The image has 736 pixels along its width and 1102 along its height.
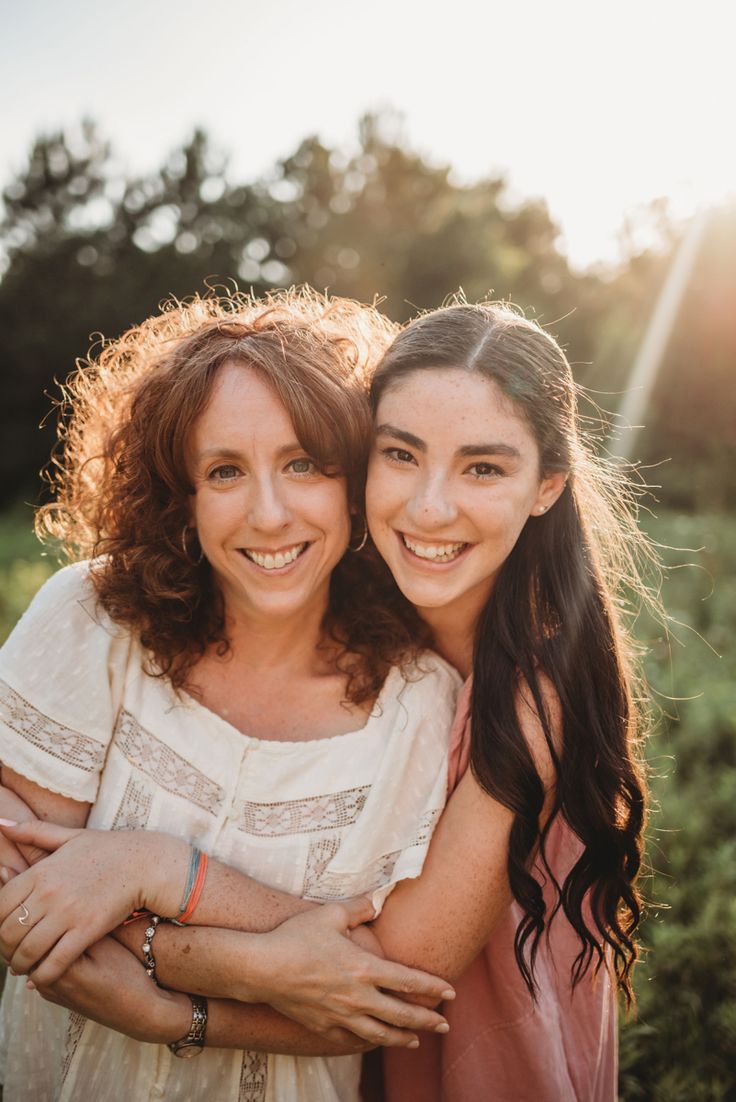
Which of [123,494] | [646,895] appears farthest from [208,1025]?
[646,895]

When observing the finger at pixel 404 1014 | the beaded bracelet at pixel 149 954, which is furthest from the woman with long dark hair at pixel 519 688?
the beaded bracelet at pixel 149 954

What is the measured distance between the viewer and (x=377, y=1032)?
2.10m

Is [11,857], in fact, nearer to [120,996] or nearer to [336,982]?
[120,996]

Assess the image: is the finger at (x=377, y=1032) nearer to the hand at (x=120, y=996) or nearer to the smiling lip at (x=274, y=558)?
the hand at (x=120, y=996)

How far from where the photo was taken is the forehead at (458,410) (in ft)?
7.41

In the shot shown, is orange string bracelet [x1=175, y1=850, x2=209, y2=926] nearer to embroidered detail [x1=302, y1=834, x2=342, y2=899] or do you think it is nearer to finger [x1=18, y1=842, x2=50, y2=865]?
embroidered detail [x1=302, y1=834, x2=342, y2=899]

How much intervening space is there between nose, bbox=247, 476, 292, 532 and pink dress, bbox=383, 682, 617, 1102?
716mm

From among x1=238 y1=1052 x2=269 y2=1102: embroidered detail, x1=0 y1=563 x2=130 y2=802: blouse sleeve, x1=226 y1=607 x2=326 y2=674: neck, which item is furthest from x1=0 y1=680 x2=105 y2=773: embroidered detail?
x1=238 y1=1052 x2=269 y2=1102: embroidered detail

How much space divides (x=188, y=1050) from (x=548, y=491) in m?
1.79

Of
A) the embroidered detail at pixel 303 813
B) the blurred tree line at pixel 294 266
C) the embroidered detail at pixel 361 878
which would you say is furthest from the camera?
the blurred tree line at pixel 294 266

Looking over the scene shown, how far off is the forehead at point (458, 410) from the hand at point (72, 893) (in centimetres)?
129

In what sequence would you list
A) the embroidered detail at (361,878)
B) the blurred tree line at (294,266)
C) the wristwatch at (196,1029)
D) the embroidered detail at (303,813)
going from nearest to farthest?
1. the wristwatch at (196,1029)
2. the embroidered detail at (361,878)
3. the embroidered detail at (303,813)
4. the blurred tree line at (294,266)

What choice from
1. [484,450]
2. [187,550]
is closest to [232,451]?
[187,550]

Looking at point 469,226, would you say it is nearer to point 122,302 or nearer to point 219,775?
point 122,302
